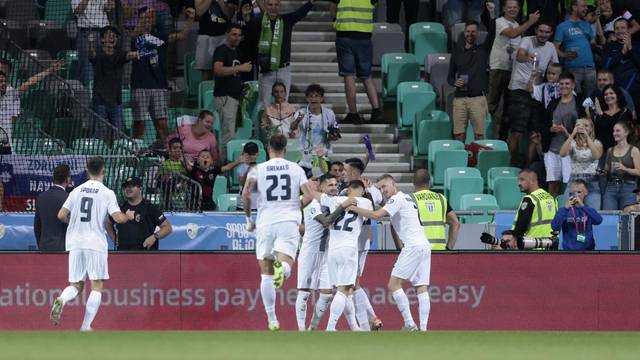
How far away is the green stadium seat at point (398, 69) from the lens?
23031 mm

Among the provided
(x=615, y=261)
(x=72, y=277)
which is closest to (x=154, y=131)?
(x=72, y=277)

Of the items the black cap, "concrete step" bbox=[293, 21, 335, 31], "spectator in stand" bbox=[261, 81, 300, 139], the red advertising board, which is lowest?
the red advertising board

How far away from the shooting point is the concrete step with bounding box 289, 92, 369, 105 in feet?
76.5

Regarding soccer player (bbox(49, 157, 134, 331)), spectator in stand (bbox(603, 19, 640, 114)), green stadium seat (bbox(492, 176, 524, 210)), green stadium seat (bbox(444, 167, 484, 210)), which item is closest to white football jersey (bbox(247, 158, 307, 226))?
soccer player (bbox(49, 157, 134, 331))

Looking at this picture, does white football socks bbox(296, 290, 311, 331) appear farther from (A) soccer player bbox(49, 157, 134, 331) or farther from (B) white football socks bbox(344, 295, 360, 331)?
(A) soccer player bbox(49, 157, 134, 331)

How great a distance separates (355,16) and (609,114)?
13.3 feet

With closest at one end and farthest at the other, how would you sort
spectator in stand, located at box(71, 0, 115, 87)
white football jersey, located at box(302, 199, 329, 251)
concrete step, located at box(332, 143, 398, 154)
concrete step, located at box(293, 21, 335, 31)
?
white football jersey, located at box(302, 199, 329, 251) < spectator in stand, located at box(71, 0, 115, 87) < concrete step, located at box(332, 143, 398, 154) < concrete step, located at box(293, 21, 335, 31)

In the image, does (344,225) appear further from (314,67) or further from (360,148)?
(314,67)

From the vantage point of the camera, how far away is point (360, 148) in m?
22.6

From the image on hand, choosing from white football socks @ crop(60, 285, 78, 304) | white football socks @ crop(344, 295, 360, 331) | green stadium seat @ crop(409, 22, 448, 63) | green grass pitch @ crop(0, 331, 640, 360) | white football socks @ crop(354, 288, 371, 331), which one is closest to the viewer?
green grass pitch @ crop(0, 331, 640, 360)

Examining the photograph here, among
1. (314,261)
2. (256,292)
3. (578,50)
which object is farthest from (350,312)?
(578,50)

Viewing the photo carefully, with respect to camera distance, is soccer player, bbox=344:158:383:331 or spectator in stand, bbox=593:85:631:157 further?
spectator in stand, bbox=593:85:631:157

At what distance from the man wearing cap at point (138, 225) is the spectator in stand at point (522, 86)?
6418mm

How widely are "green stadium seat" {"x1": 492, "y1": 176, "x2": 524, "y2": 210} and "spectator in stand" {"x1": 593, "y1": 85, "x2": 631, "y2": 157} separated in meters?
→ 1.38
